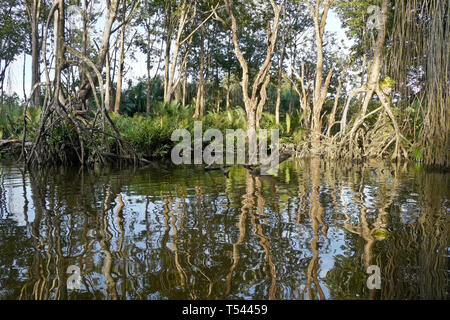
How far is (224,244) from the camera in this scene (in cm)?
218

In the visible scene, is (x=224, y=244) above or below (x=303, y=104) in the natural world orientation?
below

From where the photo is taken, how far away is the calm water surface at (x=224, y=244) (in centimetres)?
158

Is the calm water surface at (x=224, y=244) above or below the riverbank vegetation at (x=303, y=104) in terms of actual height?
below

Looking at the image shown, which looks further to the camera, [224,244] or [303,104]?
[303,104]

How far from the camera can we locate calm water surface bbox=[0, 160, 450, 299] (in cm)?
158

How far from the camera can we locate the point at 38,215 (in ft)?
9.80

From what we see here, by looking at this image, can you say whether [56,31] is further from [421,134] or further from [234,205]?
[421,134]

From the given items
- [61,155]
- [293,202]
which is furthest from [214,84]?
[293,202]

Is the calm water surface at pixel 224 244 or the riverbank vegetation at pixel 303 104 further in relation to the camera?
the riverbank vegetation at pixel 303 104

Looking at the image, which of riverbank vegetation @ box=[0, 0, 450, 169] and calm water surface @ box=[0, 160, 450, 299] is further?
riverbank vegetation @ box=[0, 0, 450, 169]

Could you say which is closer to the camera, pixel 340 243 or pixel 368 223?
pixel 340 243

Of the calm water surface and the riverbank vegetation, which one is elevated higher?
the riverbank vegetation
